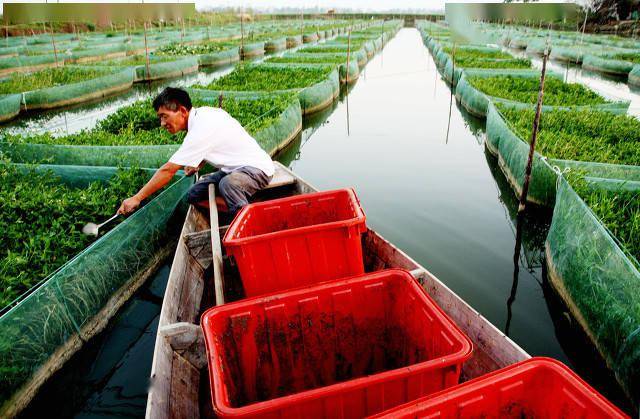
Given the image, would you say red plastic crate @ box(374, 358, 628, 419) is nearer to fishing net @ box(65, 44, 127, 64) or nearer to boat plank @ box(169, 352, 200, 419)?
boat plank @ box(169, 352, 200, 419)

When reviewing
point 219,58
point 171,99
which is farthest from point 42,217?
point 219,58

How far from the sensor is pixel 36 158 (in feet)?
22.1

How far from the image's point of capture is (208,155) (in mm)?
4605

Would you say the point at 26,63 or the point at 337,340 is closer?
the point at 337,340

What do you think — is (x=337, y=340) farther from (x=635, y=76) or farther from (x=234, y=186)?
(x=635, y=76)

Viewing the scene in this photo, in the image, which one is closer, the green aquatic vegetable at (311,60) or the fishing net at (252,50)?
the green aquatic vegetable at (311,60)

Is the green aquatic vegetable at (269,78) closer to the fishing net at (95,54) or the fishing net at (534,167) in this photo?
the fishing net at (534,167)

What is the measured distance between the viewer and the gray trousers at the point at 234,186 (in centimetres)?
444

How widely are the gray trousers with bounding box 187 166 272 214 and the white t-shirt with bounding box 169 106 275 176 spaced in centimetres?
11

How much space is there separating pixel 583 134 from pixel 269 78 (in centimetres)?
927

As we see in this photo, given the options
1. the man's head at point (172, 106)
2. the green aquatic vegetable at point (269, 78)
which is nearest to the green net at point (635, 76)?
the green aquatic vegetable at point (269, 78)

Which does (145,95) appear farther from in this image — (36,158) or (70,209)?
(70,209)

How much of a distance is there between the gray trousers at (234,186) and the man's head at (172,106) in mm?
772

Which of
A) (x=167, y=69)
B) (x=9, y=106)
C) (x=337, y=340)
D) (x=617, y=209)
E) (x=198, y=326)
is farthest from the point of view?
(x=167, y=69)
